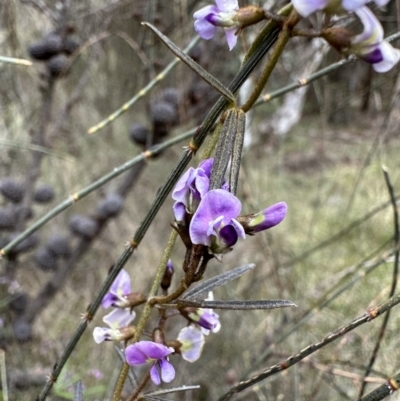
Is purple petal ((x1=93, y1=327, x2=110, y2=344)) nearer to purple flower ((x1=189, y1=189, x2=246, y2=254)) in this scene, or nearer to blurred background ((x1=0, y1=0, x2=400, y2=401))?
purple flower ((x1=189, y1=189, x2=246, y2=254))

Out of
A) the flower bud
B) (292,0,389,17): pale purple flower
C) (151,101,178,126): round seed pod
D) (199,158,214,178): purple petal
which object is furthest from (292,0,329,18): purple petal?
(151,101,178,126): round seed pod

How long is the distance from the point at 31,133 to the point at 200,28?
1021 mm

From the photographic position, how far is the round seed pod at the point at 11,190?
116cm

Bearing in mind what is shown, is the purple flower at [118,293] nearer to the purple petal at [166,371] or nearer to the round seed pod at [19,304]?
the purple petal at [166,371]

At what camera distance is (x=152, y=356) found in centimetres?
32

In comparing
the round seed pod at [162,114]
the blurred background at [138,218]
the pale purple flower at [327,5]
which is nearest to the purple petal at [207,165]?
the pale purple flower at [327,5]

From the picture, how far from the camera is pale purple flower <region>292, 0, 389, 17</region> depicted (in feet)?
0.81

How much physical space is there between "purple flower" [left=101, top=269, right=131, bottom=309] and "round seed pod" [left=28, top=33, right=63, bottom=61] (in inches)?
31.4

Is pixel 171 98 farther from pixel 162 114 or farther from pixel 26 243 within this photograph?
pixel 26 243

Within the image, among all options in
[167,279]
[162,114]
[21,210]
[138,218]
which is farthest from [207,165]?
[138,218]

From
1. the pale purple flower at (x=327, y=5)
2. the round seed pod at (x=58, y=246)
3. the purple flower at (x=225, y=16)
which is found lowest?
the round seed pod at (x=58, y=246)

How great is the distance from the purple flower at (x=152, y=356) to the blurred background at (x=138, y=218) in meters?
0.32

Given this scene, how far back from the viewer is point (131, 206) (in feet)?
6.70

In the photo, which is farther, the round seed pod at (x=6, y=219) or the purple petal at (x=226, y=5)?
the round seed pod at (x=6, y=219)
